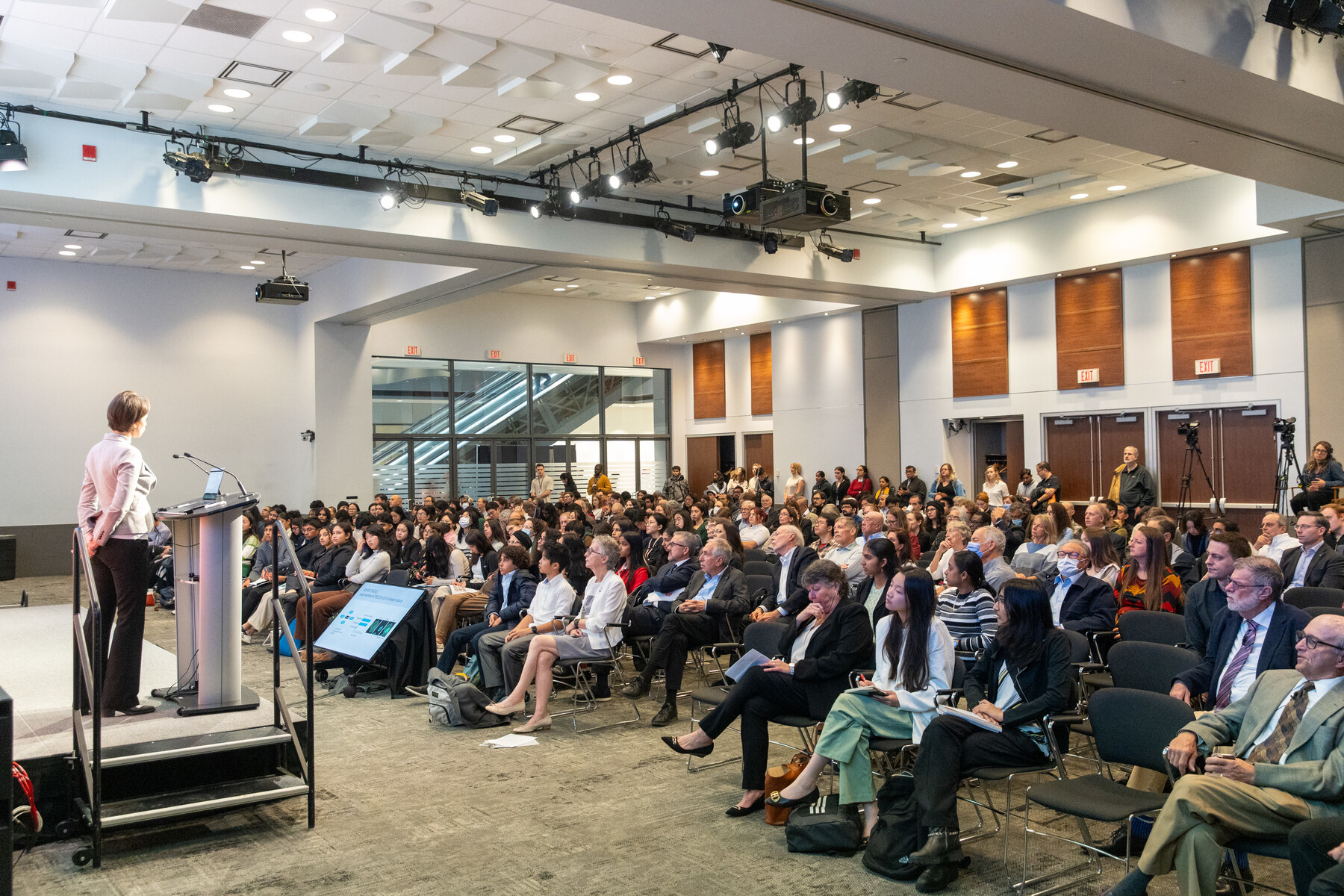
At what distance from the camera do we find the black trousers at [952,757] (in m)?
4.03

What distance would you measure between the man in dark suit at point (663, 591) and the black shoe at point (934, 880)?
3387 mm

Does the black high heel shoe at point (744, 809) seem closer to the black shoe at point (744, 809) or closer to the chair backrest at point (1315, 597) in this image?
the black shoe at point (744, 809)

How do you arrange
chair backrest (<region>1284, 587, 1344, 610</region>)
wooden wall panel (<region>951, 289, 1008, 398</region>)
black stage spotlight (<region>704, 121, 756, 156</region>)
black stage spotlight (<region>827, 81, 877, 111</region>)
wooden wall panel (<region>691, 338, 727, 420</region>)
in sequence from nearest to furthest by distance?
chair backrest (<region>1284, 587, 1344, 610</region>) < black stage spotlight (<region>827, 81, 877, 111</region>) < black stage spotlight (<region>704, 121, 756, 156</region>) < wooden wall panel (<region>951, 289, 1008, 398</region>) < wooden wall panel (<region>691, 338, 727, 420</region>)

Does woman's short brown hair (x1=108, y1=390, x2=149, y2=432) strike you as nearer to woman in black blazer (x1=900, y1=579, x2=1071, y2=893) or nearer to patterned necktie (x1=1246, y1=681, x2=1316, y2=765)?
woman in black blazer (x1=900, y1=579, x2=1071, y2=893)

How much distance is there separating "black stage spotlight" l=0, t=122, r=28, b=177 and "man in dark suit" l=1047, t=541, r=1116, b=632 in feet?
30.5

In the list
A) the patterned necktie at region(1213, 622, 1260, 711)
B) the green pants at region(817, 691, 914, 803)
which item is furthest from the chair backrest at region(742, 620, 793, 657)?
the patterned necktie at region(1213, 622, 1260, 711)

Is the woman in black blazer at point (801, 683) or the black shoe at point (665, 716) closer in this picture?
the woman in black blazer at point (801, 683)

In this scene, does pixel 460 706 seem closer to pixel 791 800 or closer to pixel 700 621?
pixel 700 621

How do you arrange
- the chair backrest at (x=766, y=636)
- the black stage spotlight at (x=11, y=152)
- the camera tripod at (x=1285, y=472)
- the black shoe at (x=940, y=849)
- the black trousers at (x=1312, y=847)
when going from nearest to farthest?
the black trousers at (x=1312, y=847), the black shoe at (x=940, y=849), the chair backrest at (x=766, y=636), the black stage spotlight at (x=11, y=152), the camera tripod at (x=1285, y=472)

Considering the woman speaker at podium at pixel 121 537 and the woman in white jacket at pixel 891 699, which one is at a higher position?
the woman speaker at podium at pixel 121 537

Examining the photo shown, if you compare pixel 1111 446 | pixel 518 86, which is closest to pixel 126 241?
pixel 518 86

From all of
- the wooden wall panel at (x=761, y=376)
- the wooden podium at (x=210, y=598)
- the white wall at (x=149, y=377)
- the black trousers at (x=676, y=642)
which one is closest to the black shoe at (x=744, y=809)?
the black trousers at (x=676, y=642)

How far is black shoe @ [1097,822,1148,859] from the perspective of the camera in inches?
159

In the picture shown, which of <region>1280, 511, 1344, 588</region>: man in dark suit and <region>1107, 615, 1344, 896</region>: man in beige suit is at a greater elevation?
<region>1280, 511, 1344, 588</region>: man in dark suit
